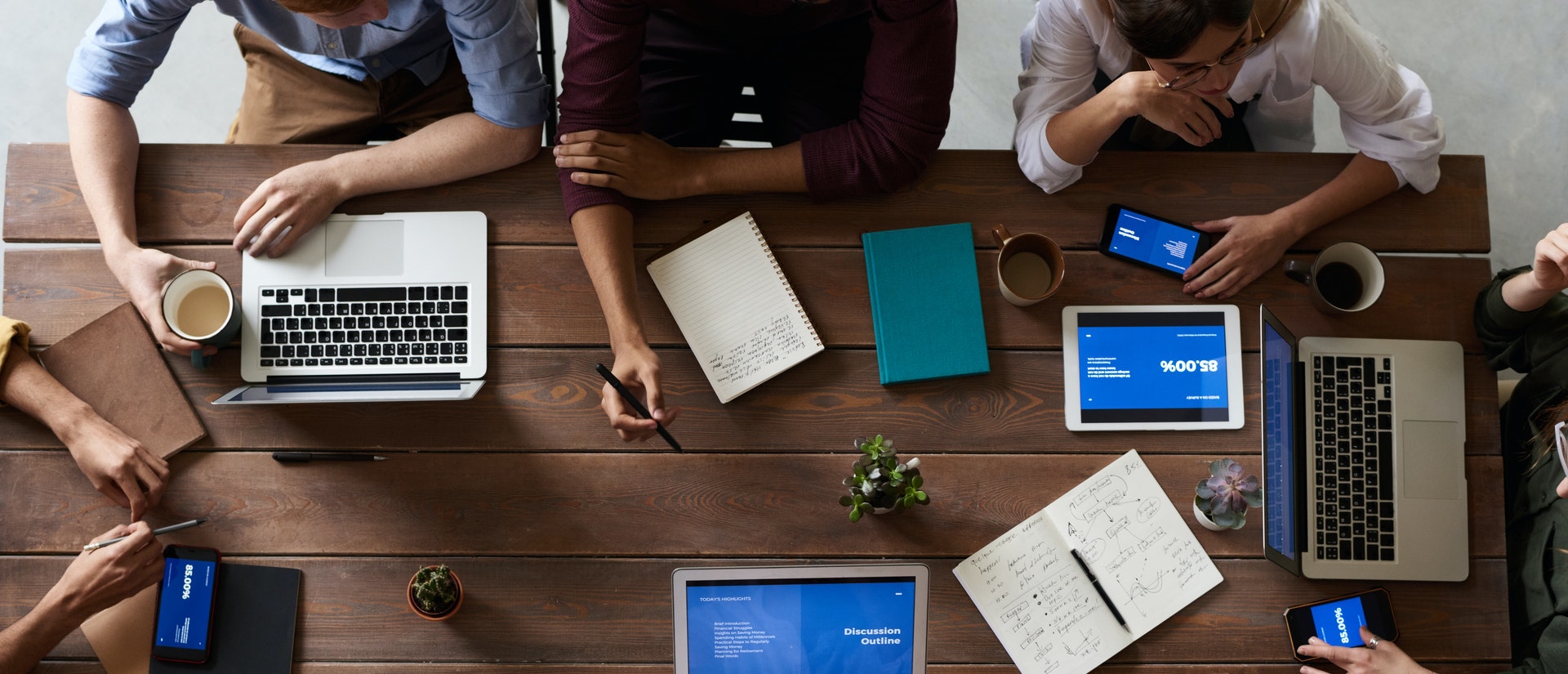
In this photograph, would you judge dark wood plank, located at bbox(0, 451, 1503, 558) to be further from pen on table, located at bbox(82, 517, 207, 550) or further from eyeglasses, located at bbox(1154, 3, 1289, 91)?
eyeglasses, located at bbox(1154, 3, 1289, 91)

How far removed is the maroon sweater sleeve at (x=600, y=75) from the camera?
1.35 meters

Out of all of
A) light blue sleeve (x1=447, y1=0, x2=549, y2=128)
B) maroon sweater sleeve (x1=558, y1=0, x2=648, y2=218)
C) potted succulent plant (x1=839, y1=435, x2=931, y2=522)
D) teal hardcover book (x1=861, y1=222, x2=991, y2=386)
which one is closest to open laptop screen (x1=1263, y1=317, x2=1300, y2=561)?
teal hardcover book (x1=861, y1=222, x2=991, y2=386)

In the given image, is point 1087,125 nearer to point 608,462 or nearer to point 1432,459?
point 1432,459

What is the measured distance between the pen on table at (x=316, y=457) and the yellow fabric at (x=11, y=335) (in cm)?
42

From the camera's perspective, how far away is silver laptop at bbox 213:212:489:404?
1.41 meters

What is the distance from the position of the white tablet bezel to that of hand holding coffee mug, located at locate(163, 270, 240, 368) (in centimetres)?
134

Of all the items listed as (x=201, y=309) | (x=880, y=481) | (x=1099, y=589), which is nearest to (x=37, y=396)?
(x=201, y=309)

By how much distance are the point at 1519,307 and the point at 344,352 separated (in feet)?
6.16

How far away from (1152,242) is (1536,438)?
69 cm

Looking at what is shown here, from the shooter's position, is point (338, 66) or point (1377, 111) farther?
point (338, 66)

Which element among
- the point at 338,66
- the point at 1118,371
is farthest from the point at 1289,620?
the point at 338,66

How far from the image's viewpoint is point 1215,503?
1.35 metres

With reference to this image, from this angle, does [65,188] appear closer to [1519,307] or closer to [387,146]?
[387,146]

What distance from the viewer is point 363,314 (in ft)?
4.62
